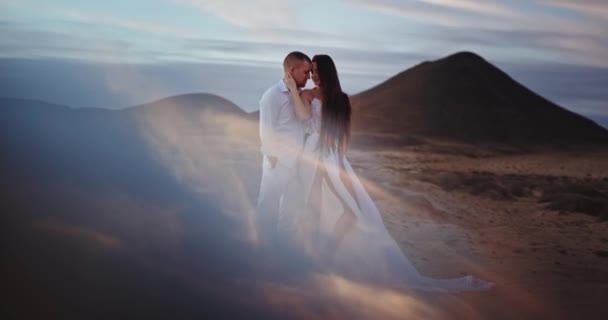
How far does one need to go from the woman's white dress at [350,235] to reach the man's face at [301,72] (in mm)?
804

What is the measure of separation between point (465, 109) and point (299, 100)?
43.8 meters

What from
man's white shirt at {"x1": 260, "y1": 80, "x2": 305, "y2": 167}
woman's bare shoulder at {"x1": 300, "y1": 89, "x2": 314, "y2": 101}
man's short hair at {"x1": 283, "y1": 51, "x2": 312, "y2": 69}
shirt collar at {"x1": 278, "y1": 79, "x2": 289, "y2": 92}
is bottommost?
man's white shirt at {"x1": 260, "y1": 80, "x2": 305, "y2": 167}

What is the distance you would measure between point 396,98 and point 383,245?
145 ft

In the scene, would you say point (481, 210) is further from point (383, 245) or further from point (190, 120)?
point (383, 245)

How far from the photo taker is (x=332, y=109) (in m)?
6.42

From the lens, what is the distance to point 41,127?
8328 mm

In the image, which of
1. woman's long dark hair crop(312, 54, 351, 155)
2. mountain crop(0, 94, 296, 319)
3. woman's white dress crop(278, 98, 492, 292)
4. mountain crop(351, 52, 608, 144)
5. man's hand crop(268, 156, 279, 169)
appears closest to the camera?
mountain crop(0, 94, 296, 319)

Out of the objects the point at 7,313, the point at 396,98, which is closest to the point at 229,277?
the point at 7,313

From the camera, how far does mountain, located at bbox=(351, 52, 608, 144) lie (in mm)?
45219

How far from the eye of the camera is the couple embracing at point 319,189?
6.38 meters

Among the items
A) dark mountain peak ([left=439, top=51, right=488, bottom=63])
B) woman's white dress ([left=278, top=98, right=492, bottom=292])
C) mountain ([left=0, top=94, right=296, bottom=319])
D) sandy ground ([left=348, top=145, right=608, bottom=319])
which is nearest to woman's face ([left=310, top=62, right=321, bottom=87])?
woman's white dress ([left=278, top=98, right=492, bottom=292])

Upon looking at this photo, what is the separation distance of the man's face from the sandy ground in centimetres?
237

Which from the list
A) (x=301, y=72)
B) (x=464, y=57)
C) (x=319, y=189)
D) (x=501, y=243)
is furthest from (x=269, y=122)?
(x=464, y=57)

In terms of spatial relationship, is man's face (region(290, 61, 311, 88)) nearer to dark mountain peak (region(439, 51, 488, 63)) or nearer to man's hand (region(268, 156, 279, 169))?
man's hand (region(268, 156, 279, 169))
